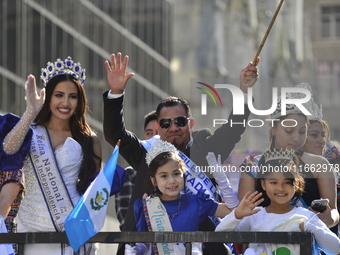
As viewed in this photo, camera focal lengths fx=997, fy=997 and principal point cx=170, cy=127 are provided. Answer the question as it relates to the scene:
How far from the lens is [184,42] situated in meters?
31.6

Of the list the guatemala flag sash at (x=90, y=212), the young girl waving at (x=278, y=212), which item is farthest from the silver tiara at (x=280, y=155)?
the guatemala flag sash at (x=90, y=212)

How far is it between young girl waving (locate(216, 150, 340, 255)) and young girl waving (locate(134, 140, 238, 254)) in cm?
31

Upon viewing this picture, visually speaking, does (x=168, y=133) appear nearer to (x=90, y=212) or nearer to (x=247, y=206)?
(x=247, y=206)

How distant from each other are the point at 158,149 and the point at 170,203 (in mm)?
392

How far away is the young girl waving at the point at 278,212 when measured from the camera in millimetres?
5984

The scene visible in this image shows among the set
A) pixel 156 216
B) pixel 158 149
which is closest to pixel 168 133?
pixel 158 149

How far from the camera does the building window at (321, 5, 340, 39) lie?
6856cm

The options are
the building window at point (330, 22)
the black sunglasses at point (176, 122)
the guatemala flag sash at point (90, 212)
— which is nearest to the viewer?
the guatemala flag sash at point (90, 212)

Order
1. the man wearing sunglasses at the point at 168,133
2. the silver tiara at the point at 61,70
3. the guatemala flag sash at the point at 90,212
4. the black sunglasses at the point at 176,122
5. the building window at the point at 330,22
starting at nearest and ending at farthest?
the guatemala flag sash at the point at 90,212
the man wearing sunglasses at the point at 168,133
the silver tiara at the point at 61,70
the black sunglasses at the point at 176,122
the building window at the point at 330,22

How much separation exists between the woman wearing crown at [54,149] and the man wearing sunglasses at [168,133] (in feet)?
0.66

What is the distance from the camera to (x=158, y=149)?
674cm

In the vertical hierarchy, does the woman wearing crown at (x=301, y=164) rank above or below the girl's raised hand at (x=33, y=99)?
below

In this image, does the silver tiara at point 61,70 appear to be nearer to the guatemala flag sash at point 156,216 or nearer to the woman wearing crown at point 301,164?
the guatemala flag sash at point 156,216

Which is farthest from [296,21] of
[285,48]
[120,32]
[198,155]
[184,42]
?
[198,155]
